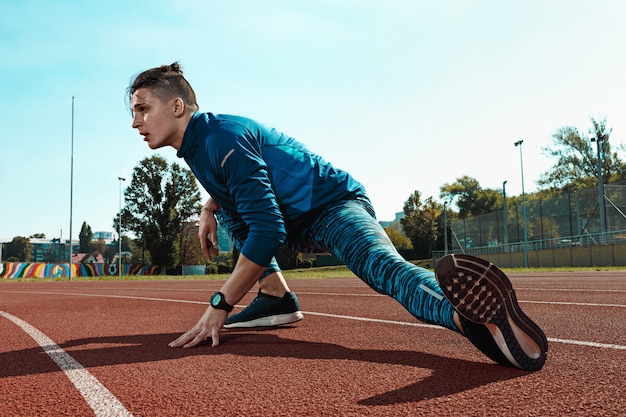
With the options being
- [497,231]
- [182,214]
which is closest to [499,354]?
[497,231]

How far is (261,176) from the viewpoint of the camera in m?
2.79

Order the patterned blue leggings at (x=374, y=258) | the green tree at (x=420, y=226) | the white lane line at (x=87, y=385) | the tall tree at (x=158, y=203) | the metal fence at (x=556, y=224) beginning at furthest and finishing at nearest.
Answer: the green tree at (x=420, y=226) < the tall tree at (x=158, y=203) < the metal fence at (x=556, y=224) < the patterned blue leggings at (x=374, y=258) < the white lane line at (x=87, y=385)

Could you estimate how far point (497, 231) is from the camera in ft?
133

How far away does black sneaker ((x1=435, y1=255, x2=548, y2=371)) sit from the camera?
1984mm

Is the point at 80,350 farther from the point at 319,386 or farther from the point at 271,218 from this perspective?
the point at 319,386

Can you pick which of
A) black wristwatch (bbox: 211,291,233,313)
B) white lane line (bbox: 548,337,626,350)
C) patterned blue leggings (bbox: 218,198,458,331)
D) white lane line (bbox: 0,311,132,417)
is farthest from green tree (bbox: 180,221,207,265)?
white lane line (bbox: 548,337,626,350)

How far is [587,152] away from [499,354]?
51.1m

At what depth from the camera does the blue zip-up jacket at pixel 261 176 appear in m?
2.73

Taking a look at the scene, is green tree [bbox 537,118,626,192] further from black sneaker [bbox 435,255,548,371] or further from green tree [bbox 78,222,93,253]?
green tree [bbox 78,222,93,253]

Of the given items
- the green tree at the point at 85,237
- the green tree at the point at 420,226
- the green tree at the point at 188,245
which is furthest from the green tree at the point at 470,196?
the green tree at the point at 85,237

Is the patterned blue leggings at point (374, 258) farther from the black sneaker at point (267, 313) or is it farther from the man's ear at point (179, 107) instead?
the man's ear at point (179, 107)

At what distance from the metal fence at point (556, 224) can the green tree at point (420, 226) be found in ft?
60.1

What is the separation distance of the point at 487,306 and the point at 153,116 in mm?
2135

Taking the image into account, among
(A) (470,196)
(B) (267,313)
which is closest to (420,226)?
(A) (470,196)
